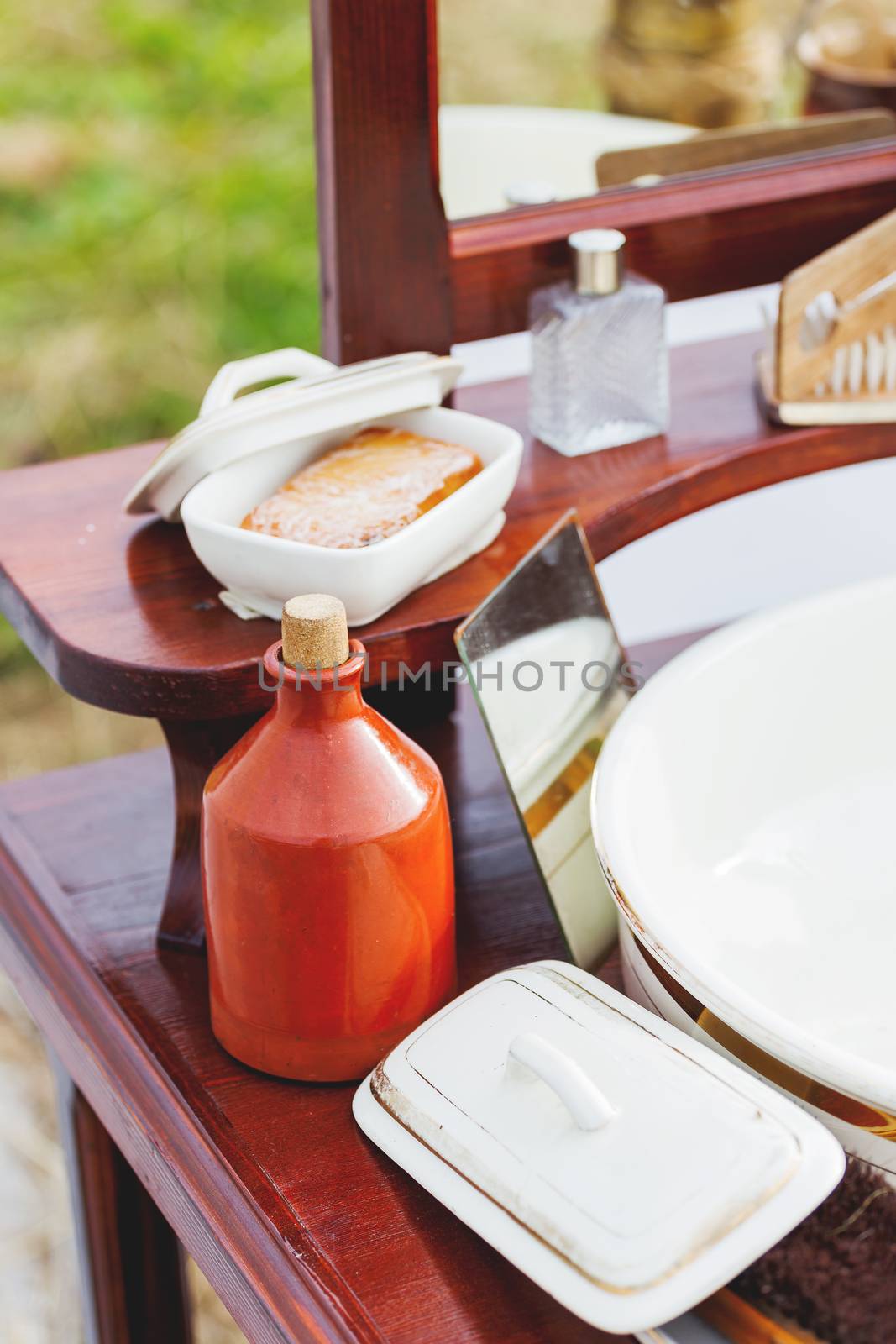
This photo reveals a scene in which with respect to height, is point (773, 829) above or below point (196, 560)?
below

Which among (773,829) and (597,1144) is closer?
(597,1144)

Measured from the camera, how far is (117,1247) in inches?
31.9

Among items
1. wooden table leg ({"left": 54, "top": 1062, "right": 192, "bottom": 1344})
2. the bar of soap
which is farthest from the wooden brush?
wooden table leg ({"left": 54, "top": 1062, "right": 192, "bottom": 1344})

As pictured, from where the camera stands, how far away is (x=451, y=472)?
2.16 feet

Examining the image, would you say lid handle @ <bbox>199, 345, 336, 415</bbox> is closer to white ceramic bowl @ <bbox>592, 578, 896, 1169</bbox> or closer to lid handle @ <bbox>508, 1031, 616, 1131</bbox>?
white ceramic bowl @ <bbox>592, 578, 896, 1169</bbox>

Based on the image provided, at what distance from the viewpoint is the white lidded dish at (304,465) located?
1.93 feet

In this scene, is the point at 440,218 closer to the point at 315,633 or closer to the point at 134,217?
the point at 315,633

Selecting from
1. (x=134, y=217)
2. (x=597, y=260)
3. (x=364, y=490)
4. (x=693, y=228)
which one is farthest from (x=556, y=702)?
(x=134, y=217)

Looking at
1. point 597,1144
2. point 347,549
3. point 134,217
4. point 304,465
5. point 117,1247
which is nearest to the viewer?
point 597,1144

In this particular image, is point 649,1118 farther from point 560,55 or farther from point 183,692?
point 560,55

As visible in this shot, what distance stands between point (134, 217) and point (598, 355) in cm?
171

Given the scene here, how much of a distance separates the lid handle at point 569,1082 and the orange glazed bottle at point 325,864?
0.09 meters

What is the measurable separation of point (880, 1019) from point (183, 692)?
321mm

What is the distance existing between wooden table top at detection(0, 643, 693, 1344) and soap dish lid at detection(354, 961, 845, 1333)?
0.03m
